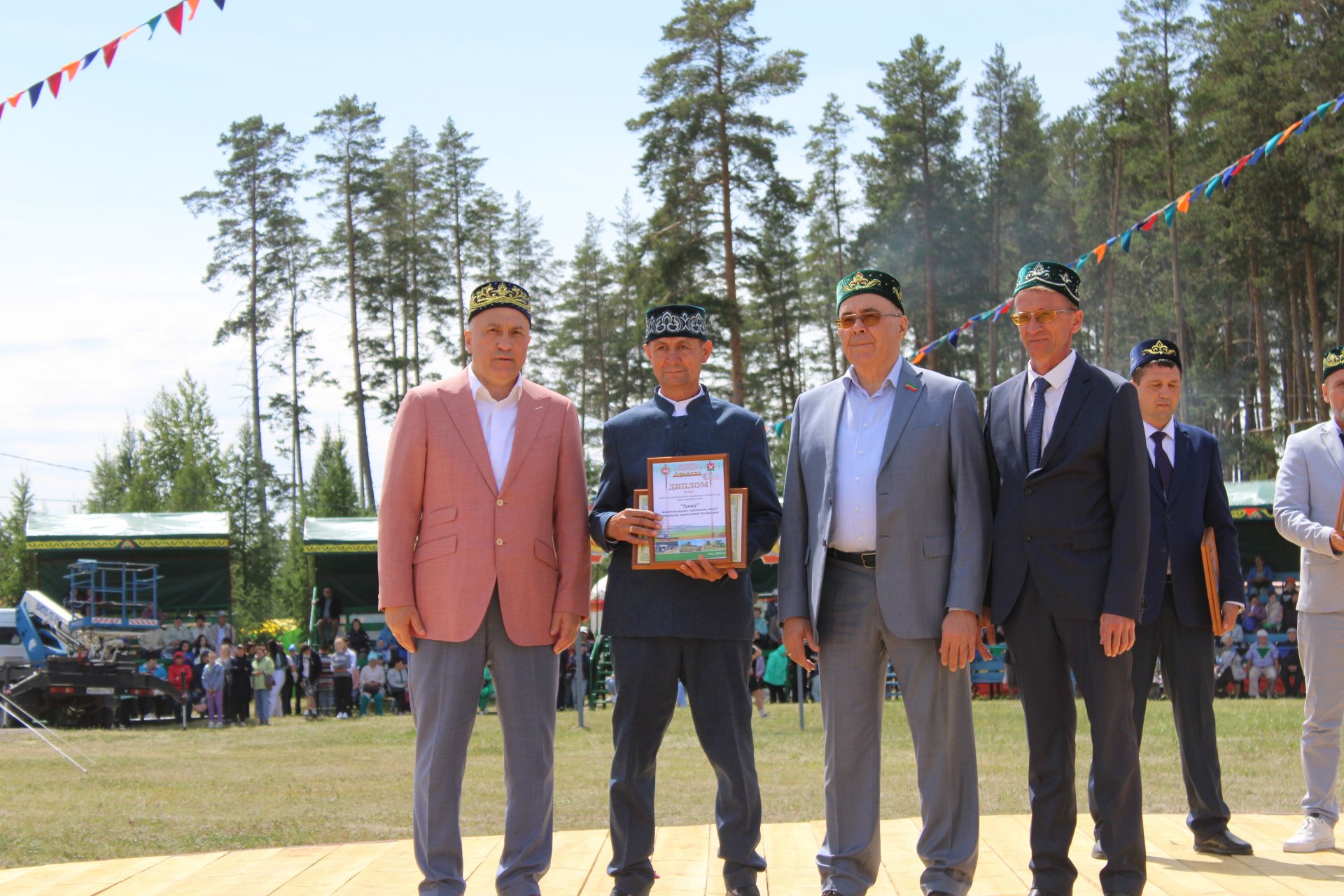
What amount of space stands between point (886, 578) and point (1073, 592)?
1.92ft

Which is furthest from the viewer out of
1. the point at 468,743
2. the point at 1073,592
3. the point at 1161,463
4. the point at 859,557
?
the point at 1161,463

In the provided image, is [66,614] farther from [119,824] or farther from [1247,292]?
[1247,292]

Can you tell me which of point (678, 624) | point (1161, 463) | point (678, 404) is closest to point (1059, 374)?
point (1161, 463)

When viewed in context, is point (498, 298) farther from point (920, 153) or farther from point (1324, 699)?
point (920, 153)

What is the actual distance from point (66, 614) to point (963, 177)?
26.7 meters

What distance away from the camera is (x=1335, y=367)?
215 inches

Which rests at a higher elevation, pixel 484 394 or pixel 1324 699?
pixel 484 394

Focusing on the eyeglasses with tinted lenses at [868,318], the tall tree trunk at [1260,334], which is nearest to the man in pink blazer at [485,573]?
the eyeglasses with tinted lenses at [868,318]

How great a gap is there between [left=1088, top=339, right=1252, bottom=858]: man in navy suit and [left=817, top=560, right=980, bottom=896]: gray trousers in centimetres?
120

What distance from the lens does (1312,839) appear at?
4965mm

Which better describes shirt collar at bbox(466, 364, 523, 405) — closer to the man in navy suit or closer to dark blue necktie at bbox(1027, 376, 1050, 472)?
dark blue necktie at bbox(1027, 376, 1050, 472)

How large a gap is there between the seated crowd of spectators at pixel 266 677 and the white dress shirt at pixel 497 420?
16542 millimetres

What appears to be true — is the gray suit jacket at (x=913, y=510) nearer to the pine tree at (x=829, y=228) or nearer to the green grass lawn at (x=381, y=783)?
the green grass lawn at (x=381, y=783)

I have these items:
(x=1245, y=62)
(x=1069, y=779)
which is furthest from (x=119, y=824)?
(x=1245, y=62)
